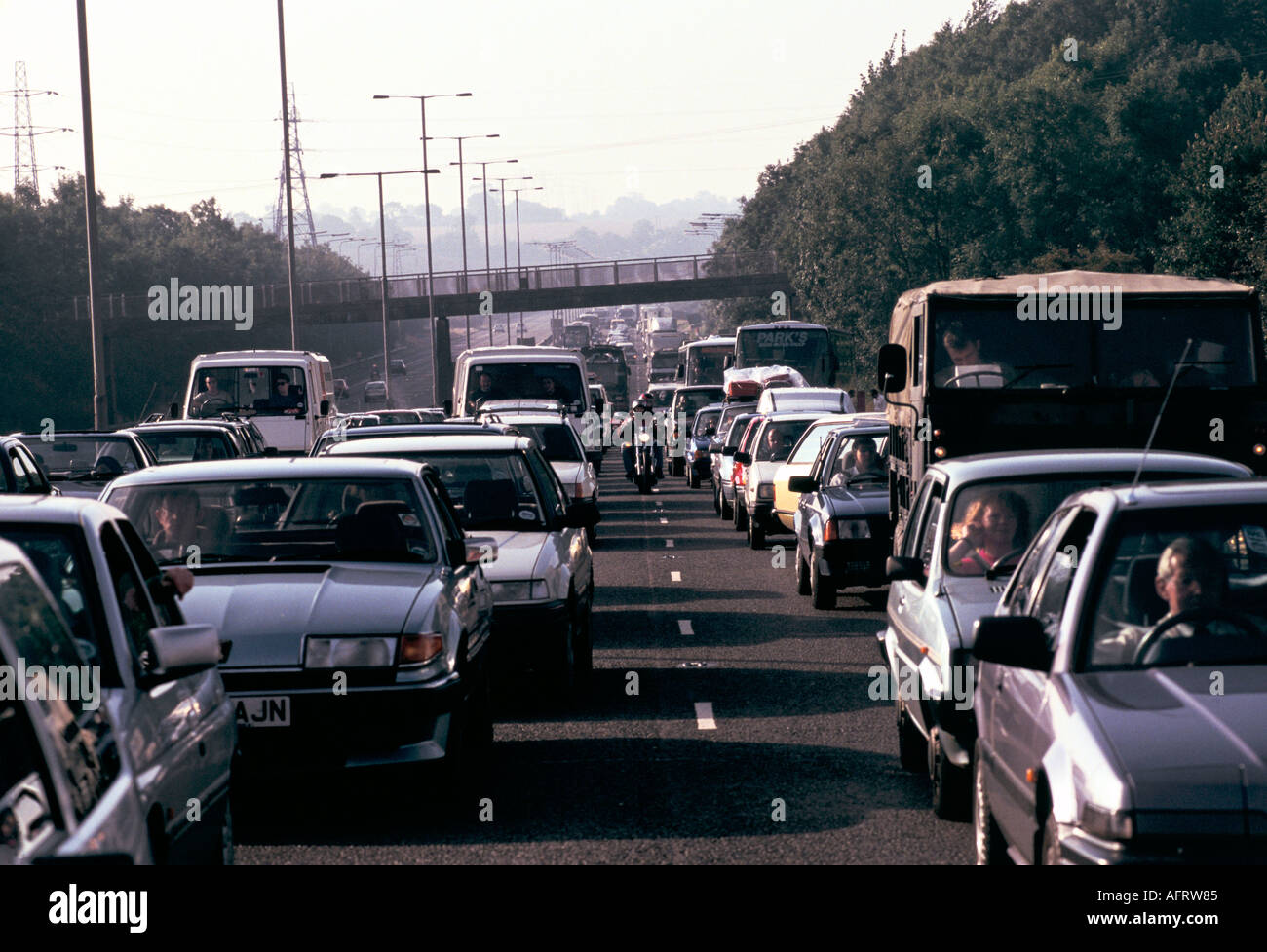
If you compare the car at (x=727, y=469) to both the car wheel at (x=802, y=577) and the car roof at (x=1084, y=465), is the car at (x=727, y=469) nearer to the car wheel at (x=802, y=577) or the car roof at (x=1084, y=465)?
the car wheel at (x=802, y=577)

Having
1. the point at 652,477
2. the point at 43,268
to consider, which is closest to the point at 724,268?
the point at 43,268

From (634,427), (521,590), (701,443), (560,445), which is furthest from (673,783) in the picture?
(701,443)

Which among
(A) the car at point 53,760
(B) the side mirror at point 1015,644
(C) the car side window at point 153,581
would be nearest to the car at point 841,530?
(C) the car side window at point 153,581

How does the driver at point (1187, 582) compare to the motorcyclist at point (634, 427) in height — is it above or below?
above

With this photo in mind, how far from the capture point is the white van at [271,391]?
34.6 metres

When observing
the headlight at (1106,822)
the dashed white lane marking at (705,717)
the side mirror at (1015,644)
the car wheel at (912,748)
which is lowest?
the dashed white lane marking at (705,717)

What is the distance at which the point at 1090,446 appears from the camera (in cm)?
1448

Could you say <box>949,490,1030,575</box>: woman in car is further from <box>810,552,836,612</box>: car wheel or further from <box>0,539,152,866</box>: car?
<box>810,552,836,612</box>: car wheel

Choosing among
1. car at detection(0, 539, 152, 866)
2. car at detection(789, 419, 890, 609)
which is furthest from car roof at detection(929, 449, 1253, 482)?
car at detection(789, 419, 890, 609)

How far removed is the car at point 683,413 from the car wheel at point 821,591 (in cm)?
2700

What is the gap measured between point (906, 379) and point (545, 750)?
6.30 m

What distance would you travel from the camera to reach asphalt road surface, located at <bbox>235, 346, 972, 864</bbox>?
784 centimetres
